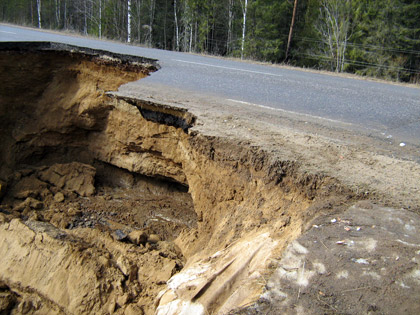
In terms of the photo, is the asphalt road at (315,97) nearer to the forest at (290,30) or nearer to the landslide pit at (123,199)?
the landslide pit at (123,199)

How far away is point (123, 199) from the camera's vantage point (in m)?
5.59

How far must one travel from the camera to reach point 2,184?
221 inches

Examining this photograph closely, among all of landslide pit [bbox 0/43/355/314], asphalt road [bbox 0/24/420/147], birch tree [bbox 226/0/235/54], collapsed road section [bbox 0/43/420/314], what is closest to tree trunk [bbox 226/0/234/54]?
birch tree [bbox 226/0/235/54]

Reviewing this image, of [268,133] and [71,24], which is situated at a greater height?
[71,24]

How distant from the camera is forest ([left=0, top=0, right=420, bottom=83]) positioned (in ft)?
65.3

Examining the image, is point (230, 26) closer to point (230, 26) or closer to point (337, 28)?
point (230, 26)

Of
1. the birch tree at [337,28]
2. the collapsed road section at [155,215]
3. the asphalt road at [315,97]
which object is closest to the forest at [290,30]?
the birch tree at [337,28]

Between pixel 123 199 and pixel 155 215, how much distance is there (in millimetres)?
773

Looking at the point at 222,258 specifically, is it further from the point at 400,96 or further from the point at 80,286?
the point at 400,96

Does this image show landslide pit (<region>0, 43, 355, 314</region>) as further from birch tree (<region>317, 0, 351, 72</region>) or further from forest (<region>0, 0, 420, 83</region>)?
birch tree (<region>317, 0, 351, 72</region>)

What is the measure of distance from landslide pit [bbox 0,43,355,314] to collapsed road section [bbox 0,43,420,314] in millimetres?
15

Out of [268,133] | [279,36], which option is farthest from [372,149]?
[279,36]

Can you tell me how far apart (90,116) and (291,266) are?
496 centimetres

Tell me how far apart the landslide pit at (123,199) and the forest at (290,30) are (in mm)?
10842
